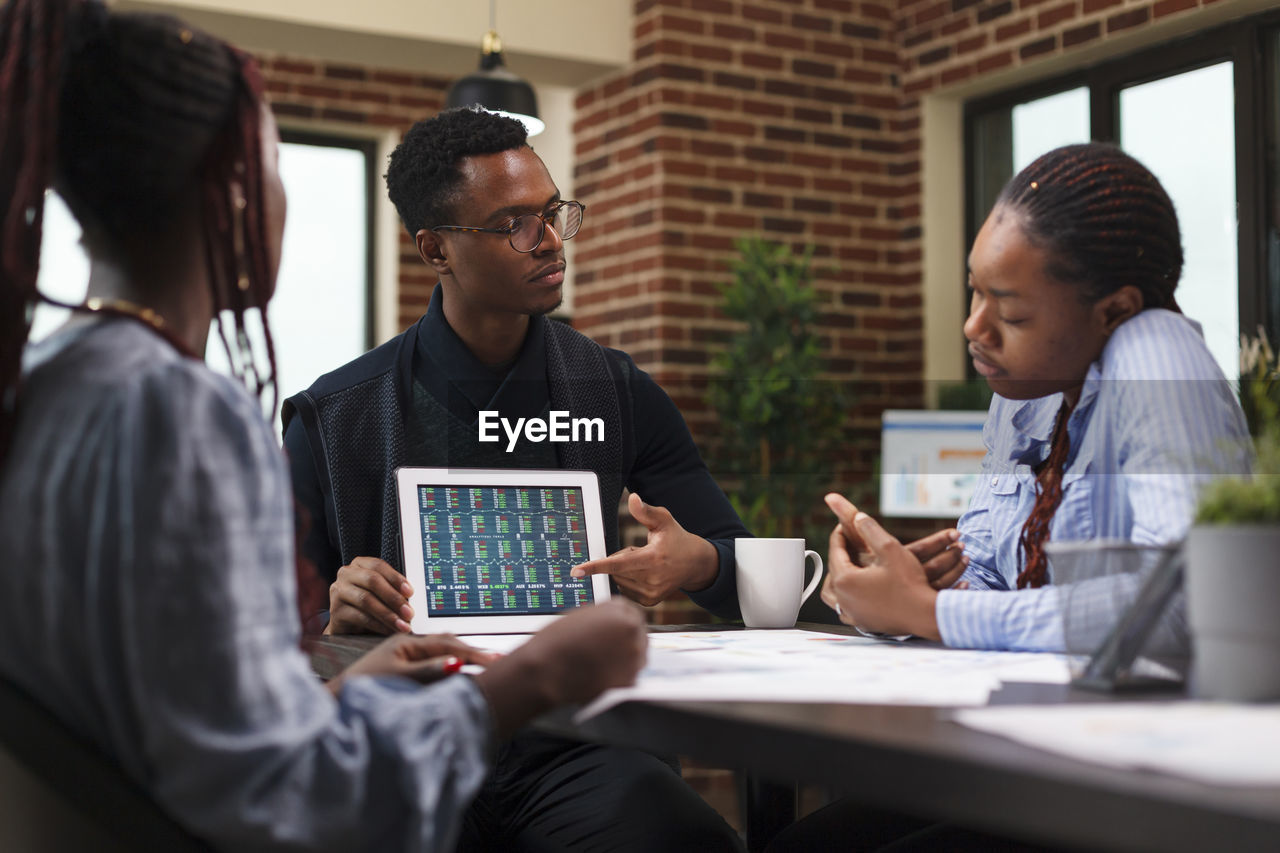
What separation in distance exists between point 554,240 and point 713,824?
1.03 metres

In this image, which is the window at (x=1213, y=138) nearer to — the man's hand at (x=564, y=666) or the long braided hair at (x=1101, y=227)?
the long braided hair at (x=1101, y=227)

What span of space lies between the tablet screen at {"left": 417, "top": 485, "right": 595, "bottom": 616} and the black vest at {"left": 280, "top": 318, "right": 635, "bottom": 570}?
15 cm

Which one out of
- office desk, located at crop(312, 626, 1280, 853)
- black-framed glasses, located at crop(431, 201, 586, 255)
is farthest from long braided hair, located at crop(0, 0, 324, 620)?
black-framed glasses, located at crop(431, 201, 586, 255)

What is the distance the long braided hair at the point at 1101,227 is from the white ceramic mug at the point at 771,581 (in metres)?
0.27

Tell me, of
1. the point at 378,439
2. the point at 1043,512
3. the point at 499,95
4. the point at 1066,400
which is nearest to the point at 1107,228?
the point at 1066,400

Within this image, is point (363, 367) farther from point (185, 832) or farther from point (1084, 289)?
point (185, 832)

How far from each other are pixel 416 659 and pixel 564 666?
→ 0.20 metres

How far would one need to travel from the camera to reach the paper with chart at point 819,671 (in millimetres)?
917

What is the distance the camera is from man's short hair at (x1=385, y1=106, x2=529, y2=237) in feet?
6.93

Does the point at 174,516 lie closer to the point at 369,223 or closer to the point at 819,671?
the point at 819,671

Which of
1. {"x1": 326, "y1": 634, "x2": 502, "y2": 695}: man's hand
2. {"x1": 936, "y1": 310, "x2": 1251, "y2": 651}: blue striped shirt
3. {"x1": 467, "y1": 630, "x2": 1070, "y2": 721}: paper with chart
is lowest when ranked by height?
{"x1": 467, "y1": 630, "x2": 1070, "y2": 721}: paper with chart

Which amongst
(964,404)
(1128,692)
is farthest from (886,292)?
(1128,692)

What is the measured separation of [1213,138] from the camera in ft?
13.2

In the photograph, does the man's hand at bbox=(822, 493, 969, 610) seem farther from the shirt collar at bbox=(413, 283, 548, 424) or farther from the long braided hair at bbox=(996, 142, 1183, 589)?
the shirt collar at bbox=(413, 283, 548, 424)
